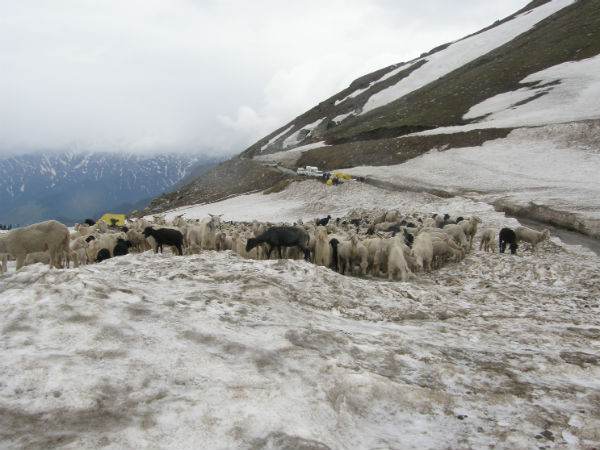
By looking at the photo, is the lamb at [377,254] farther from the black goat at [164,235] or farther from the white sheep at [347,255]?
the black goat at [164,235]

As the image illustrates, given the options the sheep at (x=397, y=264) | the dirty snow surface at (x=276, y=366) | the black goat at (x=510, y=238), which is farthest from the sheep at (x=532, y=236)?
the dirty snow surface at (x=276, y=366)

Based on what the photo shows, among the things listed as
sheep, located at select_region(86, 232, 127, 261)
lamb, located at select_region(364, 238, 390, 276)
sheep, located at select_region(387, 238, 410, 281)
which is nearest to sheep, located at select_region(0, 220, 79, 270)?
sheep, located at select_region(86, 232, 127, 261)

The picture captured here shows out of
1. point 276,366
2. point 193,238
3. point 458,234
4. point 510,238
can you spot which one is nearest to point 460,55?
point 458,234

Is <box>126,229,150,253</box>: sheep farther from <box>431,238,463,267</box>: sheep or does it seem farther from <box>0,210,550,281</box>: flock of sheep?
<box>431,238,463,267</box>: sheep

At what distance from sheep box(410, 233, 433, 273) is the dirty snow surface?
18.2 feet

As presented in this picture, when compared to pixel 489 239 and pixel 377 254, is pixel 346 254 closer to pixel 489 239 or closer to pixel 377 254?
pixel 377 254

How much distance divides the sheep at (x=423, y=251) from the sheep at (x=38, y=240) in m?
12.0

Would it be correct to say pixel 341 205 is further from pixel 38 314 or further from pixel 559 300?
pixel 38 314

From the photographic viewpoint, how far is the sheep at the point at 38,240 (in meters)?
10.8

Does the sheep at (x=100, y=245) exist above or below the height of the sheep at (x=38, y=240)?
below

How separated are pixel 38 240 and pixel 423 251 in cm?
1298

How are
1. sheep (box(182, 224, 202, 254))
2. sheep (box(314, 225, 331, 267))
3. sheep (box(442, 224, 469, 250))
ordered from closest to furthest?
sheep (box(314, 225, 331, 267))
sheep (box(182, 224, 202, 254))
sheep (box(442, 224, 469, 250))

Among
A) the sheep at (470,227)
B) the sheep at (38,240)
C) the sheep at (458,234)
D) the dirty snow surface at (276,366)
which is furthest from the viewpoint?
the sheep at (470,227)

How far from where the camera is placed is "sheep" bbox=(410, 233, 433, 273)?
15.0 m
